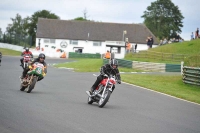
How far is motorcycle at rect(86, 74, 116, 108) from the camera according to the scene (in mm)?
15351

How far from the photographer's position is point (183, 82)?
100 feet

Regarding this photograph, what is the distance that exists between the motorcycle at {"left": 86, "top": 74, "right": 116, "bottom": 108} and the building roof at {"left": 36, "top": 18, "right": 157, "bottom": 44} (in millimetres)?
84081

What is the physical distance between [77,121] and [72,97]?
655 centimetres

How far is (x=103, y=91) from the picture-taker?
15570 mm

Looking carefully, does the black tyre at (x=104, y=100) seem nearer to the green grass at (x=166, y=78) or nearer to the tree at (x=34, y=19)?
the green grass at (x=166, y=78)

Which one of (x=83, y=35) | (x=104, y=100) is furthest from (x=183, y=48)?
(x=83, y=35)

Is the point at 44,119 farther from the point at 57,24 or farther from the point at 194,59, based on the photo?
the point at 57,24

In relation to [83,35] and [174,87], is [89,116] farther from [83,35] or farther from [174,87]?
[83,35]

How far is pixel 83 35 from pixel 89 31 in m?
1.82

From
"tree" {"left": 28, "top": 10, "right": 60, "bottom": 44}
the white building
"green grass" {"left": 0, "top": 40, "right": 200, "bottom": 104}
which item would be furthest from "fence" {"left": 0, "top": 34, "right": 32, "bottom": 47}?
"tree" {"left": 28, "top": 10, "right": 60, "bottom": 44}

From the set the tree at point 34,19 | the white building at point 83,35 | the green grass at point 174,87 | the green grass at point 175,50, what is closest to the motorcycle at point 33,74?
the green grass at point 174,87

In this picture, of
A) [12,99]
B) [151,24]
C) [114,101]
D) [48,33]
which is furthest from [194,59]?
[151,24]

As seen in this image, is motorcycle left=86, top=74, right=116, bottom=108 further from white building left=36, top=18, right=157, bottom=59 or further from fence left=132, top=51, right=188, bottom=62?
white building left=36, top=18, right=157, bottom=59

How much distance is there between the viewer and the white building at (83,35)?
327ft
